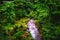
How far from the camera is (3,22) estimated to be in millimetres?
7719

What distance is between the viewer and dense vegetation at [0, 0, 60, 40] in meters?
7.51

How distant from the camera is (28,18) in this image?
8.02m

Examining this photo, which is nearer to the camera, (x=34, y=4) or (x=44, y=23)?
(x=44, y=23)

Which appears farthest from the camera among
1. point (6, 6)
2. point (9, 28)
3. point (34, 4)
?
point (34, 4)

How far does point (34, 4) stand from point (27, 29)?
4.41 feet

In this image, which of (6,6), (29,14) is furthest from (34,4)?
(6,6)

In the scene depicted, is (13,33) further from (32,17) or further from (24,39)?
(32,17)

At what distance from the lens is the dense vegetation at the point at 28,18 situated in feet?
24.6

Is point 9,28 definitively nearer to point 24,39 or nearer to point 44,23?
point 24,39

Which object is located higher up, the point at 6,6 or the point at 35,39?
the point at 6,6

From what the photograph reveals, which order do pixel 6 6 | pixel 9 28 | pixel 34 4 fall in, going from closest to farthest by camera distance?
pixel 9 28 → pixel 6 6 → pixel 34 4

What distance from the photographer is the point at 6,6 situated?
26.2 feet

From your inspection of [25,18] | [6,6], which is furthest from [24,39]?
[6,6]

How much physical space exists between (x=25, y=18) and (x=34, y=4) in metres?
0.89
